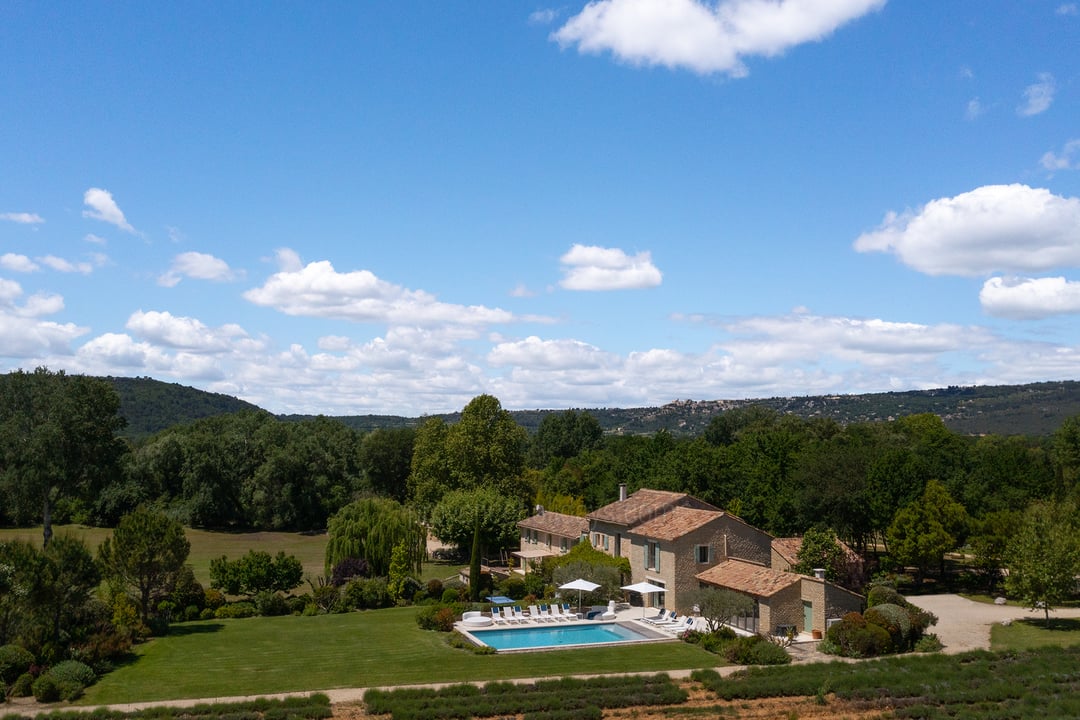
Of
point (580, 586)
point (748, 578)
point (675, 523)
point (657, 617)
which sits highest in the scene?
point (675, 523)

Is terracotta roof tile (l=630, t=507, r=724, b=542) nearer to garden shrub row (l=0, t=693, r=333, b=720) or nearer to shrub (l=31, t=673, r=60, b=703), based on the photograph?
garden shrub row (l=0, t=693, r=333, b=720)

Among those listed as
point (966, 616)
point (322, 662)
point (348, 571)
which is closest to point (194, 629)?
point (348, 571)

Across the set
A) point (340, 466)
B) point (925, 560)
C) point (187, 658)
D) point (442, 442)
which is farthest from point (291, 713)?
point (340, 466)

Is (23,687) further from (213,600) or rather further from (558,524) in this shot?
(558,524)

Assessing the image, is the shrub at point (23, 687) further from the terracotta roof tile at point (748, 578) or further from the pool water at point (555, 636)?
the terracotta roof tile at point (748, 578)

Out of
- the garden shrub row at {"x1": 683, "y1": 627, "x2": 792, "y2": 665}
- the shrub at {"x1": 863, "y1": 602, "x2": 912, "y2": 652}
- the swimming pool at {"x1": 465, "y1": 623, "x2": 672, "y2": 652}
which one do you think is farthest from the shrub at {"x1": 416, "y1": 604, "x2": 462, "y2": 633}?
the shrub at {"x1": 863, "y1": 602, "x2": 912, "y2": 652}

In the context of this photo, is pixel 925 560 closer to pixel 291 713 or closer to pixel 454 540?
pixel 454 540
